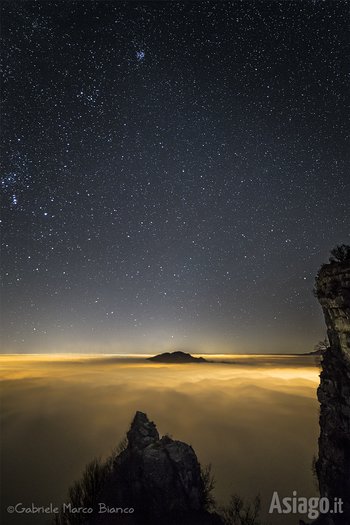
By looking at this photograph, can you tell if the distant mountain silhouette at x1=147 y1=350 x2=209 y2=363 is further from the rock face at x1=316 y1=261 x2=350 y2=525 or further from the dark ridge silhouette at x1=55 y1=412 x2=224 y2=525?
the rock face at x1=316 y1=261 x2=350 y2=525

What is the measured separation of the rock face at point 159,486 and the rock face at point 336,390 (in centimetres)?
820

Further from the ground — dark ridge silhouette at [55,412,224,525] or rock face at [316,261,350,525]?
rock face at [316,261,350,525]

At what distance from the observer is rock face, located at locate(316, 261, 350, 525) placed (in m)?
17.4

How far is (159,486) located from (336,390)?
559 inches

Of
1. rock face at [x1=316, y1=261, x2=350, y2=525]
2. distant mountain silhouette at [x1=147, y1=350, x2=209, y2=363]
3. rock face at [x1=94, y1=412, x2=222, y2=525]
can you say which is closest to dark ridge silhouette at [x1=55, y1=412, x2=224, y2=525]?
rock face at [x1=94, y1=412, x2=222, y2=525]

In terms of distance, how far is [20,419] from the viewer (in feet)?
151

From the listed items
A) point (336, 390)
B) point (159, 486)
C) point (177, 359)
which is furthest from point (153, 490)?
point (177, 359)

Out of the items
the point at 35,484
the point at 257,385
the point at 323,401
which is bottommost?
the point at 257,385

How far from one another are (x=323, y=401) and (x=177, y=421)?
119 feet

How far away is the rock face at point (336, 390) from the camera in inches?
686

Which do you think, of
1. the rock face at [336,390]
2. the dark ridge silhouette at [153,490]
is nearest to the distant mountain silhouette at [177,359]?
the dark ridge silhouette at [153,490]

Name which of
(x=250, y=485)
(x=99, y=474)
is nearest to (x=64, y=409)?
(x=99, y=474)

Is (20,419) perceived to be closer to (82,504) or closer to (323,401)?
(82,504)

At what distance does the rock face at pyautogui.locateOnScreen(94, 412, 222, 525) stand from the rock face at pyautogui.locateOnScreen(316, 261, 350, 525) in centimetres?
820
